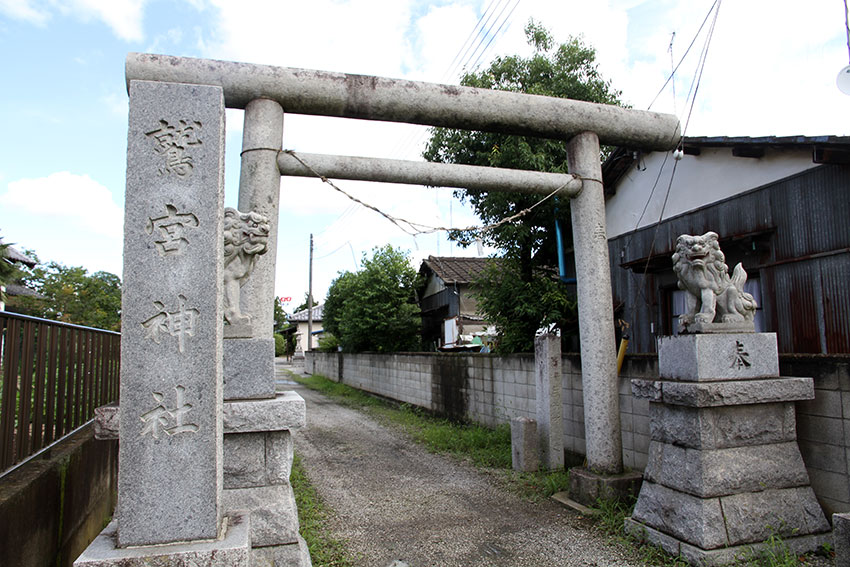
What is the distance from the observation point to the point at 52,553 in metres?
3.67

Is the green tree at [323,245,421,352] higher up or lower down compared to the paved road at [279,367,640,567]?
higher up

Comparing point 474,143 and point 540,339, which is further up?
point 474,143

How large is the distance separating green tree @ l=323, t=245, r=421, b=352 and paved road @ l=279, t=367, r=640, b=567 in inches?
440

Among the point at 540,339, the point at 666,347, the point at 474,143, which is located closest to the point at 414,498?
the point at 540,339

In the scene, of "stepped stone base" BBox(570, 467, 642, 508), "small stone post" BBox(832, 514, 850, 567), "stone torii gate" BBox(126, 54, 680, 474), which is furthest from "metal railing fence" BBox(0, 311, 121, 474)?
"stepped stone base" BBox(570, 467, 642, 508)

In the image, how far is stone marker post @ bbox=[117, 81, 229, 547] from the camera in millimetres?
2896

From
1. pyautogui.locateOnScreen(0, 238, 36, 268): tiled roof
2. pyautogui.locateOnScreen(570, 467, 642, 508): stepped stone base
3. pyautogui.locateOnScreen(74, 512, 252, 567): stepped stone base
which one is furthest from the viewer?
pyautogui.locateOnScreen(0, 238, 36, 268): tiled roof

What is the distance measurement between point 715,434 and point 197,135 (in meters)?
4.60

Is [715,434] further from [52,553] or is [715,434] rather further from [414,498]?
[52,553]

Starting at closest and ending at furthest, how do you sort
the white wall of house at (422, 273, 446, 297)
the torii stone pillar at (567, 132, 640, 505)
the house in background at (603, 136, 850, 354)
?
the torii stone pillar at (567, 132, 640, 505) < the house in background at (603, 136, 850, 354) < the white wall of house at (422, 273, 446, 297)

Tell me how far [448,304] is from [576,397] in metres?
14.4

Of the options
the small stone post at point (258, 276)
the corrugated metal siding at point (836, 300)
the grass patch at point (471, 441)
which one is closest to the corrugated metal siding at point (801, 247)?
the corrugated metal siding at point (836, 300)

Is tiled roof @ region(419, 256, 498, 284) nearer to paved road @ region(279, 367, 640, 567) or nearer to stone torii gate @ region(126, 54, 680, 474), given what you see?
paved road @ region(279, 367, 640, 567)

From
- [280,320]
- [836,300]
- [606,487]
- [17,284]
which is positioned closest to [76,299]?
[17,284]
